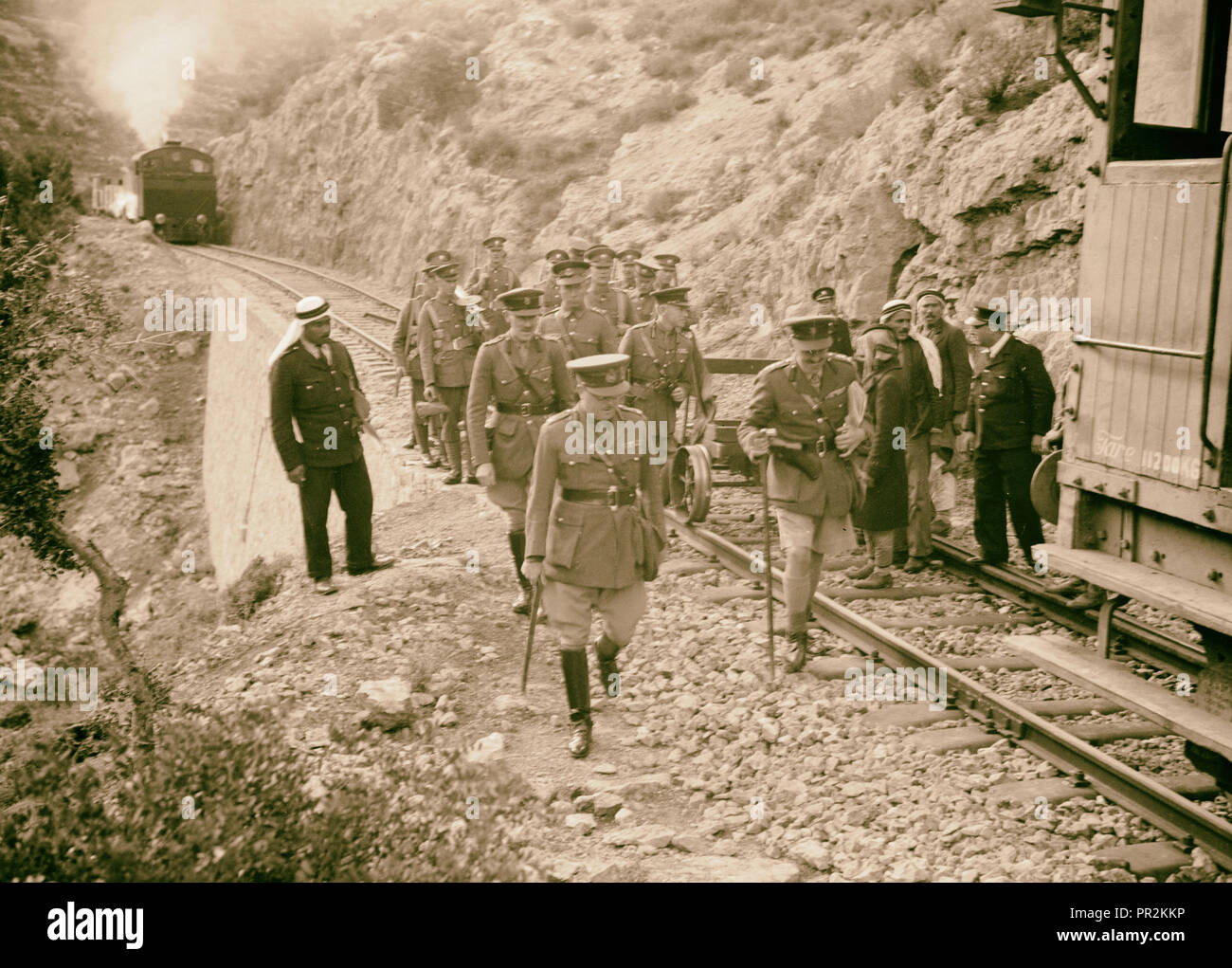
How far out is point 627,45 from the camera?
3322 cm

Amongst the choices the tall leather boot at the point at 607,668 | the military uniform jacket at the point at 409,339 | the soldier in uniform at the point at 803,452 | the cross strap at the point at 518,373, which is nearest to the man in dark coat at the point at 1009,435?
the soldier in uniform at the point at 803,452

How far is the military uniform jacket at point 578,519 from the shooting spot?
6.60 meters

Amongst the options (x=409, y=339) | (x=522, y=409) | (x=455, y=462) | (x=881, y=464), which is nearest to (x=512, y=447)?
(x=522, y=409)

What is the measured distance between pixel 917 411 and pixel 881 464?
616 mm

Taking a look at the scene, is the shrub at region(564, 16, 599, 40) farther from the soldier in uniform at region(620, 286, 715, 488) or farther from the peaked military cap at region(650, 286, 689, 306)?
the peaked military cap at region(650, 286, 689, 306)

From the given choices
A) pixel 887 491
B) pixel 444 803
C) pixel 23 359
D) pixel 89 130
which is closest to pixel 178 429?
pixel 23 359

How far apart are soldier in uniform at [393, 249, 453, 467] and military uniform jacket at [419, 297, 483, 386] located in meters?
0.96

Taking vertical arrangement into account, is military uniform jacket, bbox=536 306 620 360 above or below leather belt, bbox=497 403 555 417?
above

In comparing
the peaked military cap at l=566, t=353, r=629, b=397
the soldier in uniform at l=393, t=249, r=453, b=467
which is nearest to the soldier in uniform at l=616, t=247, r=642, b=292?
the soldier in uniform at l=393, t=249, r=453, b=467

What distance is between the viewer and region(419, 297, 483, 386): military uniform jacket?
12336 millimetres

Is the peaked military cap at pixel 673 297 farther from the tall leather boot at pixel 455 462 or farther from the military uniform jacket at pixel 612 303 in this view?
the tall leather boot at pixel 455 462

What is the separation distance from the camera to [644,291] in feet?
44.3

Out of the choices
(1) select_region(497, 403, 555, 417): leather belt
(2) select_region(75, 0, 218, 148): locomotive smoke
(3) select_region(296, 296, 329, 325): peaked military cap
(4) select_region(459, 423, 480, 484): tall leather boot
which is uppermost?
(2) select_region(75, 0, 218, 148): locomotive smoke

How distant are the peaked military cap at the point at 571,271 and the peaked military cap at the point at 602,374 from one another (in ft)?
11.3
